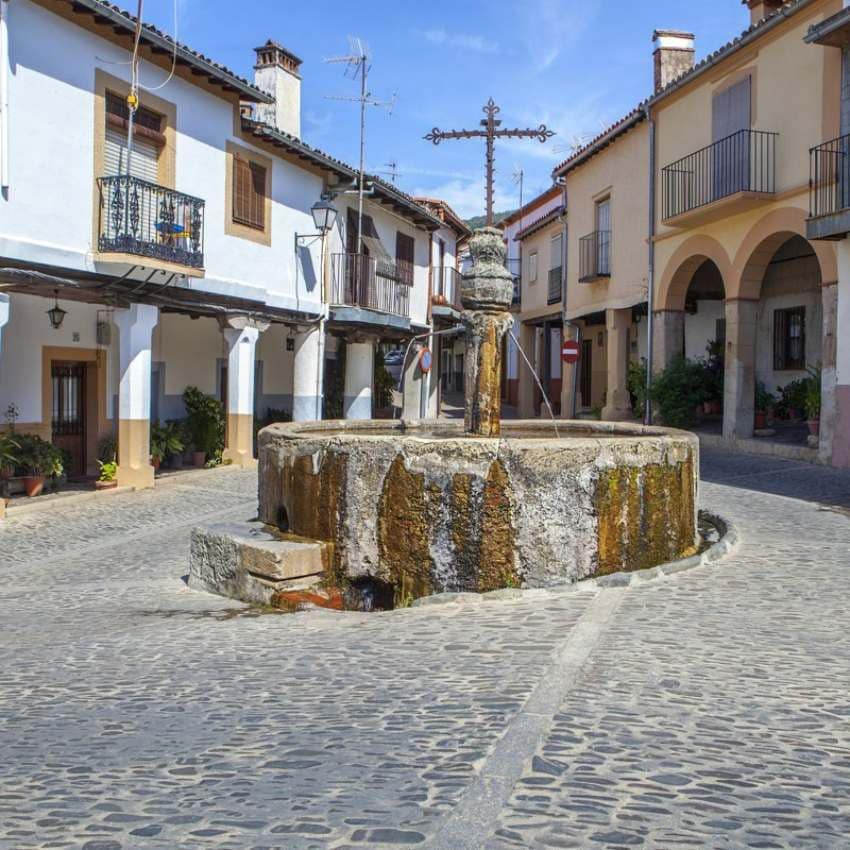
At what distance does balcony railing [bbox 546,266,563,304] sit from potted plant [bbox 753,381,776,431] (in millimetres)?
9196

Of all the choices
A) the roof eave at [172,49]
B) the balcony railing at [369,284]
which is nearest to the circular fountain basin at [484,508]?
the roof eave at [172,49]

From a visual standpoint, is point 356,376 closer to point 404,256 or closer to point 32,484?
point 404,256

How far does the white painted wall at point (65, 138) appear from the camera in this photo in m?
11.0

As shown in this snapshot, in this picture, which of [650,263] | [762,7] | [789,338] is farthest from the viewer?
[650,263]

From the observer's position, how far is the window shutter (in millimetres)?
18953

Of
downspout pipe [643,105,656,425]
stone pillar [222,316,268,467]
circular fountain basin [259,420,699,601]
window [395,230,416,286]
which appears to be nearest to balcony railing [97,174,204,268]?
stone pillar [222,316,268,467]

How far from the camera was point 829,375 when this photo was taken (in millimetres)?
13852

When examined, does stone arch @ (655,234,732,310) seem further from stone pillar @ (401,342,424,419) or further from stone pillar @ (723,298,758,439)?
stone pillar @ (401,342,424,419)

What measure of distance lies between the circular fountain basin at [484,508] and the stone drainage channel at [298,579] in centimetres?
8

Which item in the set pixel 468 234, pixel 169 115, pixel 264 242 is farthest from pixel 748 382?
pixel 468 234

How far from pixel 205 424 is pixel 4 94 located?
7519mm

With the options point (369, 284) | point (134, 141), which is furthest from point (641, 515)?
point (369, 284)

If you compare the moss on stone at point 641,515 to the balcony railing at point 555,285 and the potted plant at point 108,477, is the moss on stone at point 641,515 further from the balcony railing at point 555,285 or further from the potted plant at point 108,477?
the balcony railing at point 555,285

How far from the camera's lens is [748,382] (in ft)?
54.4
